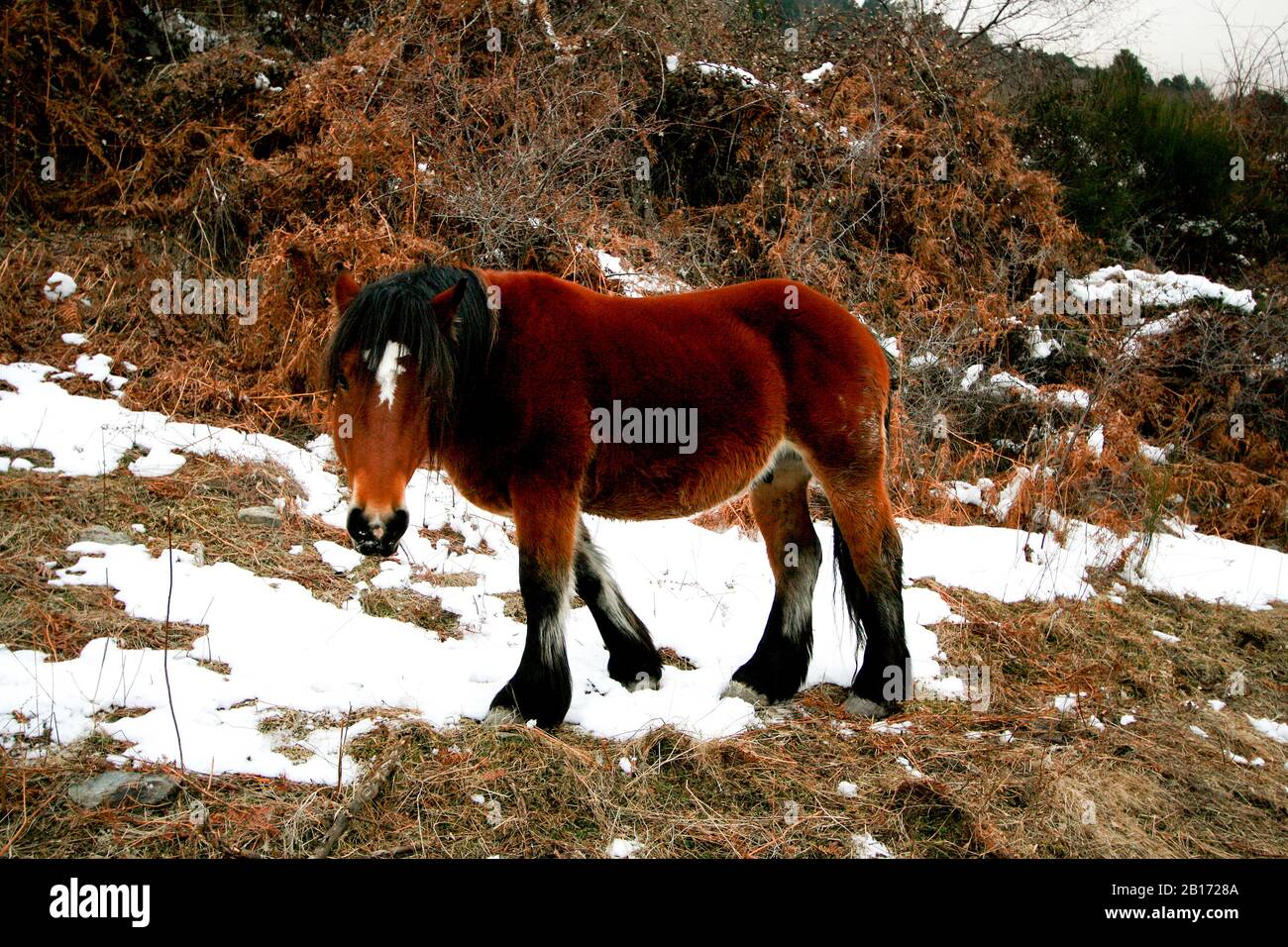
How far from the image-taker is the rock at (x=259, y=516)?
508cm

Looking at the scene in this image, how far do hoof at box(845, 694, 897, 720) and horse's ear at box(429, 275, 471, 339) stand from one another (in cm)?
256

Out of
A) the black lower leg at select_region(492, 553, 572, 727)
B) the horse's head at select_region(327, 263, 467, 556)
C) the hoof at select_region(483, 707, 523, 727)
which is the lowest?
the hoof at select_region(483, 707, 523, 727)

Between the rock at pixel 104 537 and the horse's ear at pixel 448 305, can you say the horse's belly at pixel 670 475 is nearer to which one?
the horse's ear at pixel 448 305

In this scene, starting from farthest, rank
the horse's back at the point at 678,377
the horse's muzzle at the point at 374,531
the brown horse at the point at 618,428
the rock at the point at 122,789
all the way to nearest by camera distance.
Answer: the horse's back at the point at 678,377, the brown horse at the point at 618,428, the horse's muzzle at the point at 374,531, the rock at the point at 122,789

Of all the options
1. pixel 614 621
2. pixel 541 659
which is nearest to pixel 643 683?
pixel 614 621

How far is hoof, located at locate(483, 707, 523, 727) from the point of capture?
11.1ft

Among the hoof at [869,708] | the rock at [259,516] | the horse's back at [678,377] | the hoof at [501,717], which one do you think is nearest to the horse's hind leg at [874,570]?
the hoof at [869,708]

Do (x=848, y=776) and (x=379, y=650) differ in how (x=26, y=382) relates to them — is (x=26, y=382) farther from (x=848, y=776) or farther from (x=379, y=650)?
(x=848, y=776)

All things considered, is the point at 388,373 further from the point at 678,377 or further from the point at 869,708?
the point at 869,708

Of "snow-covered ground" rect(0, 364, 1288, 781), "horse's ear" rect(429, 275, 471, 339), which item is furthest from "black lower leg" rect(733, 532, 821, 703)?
"horse's ear" rect(429, 275, 471, 339)

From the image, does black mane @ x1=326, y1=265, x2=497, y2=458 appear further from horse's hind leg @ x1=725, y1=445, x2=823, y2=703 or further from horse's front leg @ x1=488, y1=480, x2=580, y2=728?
horse's hind leg @ x1=725, y1=445, x2=823, y2=703

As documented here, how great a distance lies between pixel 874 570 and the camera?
13.0 feet

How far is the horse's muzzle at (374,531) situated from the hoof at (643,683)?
1.62m

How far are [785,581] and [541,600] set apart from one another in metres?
1.42
